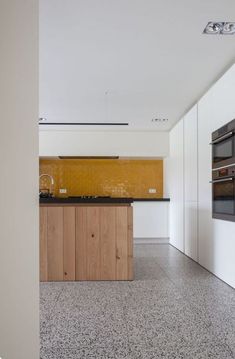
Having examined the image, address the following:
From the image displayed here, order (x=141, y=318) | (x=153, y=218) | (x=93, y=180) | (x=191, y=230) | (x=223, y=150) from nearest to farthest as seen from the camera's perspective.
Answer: (x=141, y=318) < (x=223, y=150) < (x=191, y=230) < (x=153, y=218) < (x=93, y=180)

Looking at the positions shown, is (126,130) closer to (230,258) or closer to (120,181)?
(120,181)

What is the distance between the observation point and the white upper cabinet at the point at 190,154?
217 inches

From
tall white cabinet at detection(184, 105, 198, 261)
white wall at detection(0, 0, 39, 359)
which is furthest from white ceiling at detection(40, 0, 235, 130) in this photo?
white wall at detection(0, 0, 39, 359)

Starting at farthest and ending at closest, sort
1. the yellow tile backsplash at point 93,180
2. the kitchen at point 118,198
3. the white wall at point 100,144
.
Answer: the yellow tile backsplash at point 93,180 < the white wall at point 100,144 < the kitchen at point 118,198

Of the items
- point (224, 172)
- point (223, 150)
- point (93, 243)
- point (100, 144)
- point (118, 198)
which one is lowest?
point (93, 243)

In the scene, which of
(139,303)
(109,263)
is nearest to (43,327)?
(139,303)

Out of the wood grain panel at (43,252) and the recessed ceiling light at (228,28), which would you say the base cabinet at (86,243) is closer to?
the wood grain panel at (43,252)

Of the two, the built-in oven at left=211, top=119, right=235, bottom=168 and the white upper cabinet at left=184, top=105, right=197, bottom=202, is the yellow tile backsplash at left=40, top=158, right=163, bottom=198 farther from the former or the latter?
the built-in oven at left=211, top=119, right=235, bottom=168

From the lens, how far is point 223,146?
163 inches

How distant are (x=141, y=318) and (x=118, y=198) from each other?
1755 mm

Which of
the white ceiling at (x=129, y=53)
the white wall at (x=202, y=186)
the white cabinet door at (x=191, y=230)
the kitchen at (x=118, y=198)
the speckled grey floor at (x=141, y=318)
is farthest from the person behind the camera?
the white cabinet door at (x=191, y=230)

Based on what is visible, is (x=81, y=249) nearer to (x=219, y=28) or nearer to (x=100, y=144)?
(x=219, y=28)

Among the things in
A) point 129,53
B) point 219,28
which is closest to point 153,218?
point 129,53

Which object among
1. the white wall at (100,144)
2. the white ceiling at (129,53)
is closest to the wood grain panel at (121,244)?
the white ceiling at (129,53)
